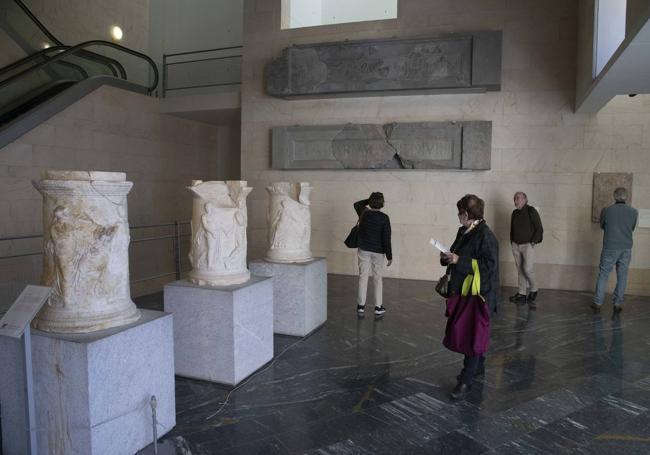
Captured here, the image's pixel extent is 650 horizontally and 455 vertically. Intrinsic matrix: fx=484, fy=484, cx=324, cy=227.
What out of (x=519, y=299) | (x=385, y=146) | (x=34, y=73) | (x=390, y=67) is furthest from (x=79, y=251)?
(x=390, y=67)

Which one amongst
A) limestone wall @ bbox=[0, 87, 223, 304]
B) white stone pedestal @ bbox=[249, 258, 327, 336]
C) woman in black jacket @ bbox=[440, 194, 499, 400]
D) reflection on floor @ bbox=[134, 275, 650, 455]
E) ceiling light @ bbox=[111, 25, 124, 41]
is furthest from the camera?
ceiling light @ bbox=[111, 25, 124, 41]

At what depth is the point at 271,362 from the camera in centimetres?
462

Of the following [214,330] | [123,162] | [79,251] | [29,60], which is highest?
[29,60]

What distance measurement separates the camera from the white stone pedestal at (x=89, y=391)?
2771 millimetres

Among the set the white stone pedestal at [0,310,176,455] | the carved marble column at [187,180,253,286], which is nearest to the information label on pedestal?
the white stone pedestal at [0,310,176,455]

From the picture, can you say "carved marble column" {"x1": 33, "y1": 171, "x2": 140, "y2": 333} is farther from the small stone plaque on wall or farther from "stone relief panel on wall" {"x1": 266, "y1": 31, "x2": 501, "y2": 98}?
the small stone plaque on wall

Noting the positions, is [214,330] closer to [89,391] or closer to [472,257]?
[89,391]

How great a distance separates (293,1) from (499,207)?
596 cm

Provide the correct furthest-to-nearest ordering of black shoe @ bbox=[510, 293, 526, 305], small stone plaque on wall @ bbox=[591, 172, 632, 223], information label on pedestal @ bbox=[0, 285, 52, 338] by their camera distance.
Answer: small stone plaque on wall @ bbox=[591, 172, 632, 223], black shoe @ bbox=[510, 293, 526, 305], information label on pedestal @ bbox=[0, 285, 52, 338]

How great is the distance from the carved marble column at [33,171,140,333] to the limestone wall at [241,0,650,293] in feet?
20.7

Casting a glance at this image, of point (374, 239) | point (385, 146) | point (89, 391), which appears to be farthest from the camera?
point (385, 146)

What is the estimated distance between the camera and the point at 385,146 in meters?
8.76

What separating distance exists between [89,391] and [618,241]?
251 inches

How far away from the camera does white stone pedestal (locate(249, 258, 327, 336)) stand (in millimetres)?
5391
